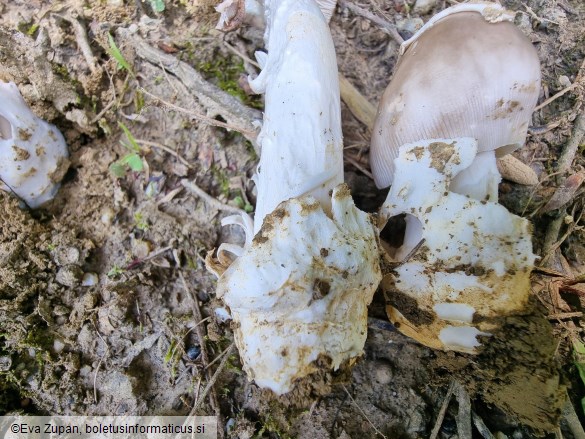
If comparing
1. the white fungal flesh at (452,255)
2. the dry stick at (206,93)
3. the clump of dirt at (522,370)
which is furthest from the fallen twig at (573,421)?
the dry stick at (206,93)

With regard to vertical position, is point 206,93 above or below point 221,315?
A: above

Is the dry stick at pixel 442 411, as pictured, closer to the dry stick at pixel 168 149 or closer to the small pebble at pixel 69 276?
the dry stick at pixel 168 149

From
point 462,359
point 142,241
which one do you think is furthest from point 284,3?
point 462,359

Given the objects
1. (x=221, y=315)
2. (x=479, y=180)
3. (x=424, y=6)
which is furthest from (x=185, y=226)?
(x=424, y=6)

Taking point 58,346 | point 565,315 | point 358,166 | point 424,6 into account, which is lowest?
point 58,346

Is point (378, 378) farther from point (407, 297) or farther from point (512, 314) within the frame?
point (512, 314)

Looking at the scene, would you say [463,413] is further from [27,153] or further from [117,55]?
[117,55]
